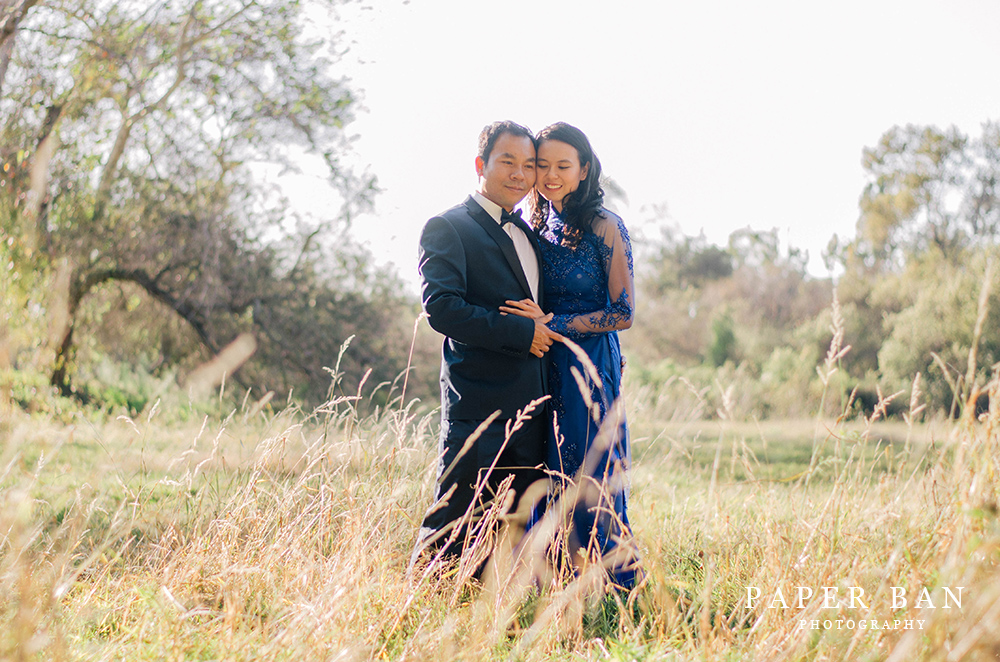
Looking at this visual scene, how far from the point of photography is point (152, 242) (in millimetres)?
8117

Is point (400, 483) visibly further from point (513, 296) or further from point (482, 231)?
point (482, 231)

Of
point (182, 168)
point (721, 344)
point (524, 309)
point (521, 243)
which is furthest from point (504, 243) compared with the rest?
point (721, 344)

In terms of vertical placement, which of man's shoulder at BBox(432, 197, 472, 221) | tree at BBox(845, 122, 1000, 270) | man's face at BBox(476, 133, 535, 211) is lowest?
man's shoulder at BBox(432, 197, 472, 221)

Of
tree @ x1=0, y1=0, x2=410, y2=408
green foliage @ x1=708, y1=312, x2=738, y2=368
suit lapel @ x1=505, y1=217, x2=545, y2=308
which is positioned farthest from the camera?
green foliage @ x1=708, y1=312, x2=738, y2=368

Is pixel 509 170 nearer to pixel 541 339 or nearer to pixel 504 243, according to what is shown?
pixel 504 243

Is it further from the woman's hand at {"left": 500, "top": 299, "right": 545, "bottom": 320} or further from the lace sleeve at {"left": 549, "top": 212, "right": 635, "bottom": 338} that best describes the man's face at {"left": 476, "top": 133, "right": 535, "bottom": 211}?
the woman's hand at {"left": 500, "top": 299, "right": 545, "bottom": 320}

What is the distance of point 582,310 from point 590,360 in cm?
26

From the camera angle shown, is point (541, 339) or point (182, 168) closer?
point (541, 339)

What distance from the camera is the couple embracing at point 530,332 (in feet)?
8.54

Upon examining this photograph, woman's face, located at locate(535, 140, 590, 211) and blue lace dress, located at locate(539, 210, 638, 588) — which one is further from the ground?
woman's face, located at locate(535, 140, 590, 211)

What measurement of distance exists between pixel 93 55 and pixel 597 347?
283 inches

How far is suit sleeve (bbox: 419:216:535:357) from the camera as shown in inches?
99.9

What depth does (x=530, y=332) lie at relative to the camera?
2.56 metres

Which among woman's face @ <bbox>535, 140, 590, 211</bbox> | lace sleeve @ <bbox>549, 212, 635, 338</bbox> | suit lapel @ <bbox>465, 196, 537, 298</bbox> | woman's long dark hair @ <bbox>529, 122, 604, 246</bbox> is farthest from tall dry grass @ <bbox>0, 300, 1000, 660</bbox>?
woman's face @ <bbox>535, 140, 590, 211</bbox>
